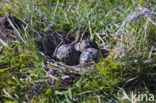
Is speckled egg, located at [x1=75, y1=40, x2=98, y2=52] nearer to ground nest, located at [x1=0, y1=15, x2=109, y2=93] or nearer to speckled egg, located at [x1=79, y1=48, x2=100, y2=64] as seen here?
ground nest, located at [x1=0, y1=15, x2=109, y2=93]

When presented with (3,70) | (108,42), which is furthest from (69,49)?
(3,70)

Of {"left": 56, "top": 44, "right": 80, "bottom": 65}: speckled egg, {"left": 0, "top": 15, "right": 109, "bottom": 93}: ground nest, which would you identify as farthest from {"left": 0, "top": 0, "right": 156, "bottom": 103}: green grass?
{"left": 56, "top": 44, "right": 80, "bottom": 65}: speckled egg

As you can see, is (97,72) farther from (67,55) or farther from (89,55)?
(67,55)

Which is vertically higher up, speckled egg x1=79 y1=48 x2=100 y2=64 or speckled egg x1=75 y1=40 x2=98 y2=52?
speckled egg x1=75 y1=40 x2=98 y2=52

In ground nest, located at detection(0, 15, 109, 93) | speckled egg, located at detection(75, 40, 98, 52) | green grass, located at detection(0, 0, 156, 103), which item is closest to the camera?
green grass, located at detection(0, 0, 156, 103)

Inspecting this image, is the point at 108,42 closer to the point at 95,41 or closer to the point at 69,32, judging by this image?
the point at 95,41

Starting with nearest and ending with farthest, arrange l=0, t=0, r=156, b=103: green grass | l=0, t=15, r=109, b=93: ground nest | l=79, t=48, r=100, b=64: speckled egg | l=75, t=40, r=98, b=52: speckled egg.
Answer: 1. l=0, t=0, r=156, b=103: green grass
2. l=0, t=15, r=109, b=93: ground nest
3. l=79, t=48, r=100, b=64: speckled egg
4. l=75, t=40, r=98, b=52: speckled egg

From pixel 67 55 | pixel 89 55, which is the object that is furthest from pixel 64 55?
pixel 89 55
